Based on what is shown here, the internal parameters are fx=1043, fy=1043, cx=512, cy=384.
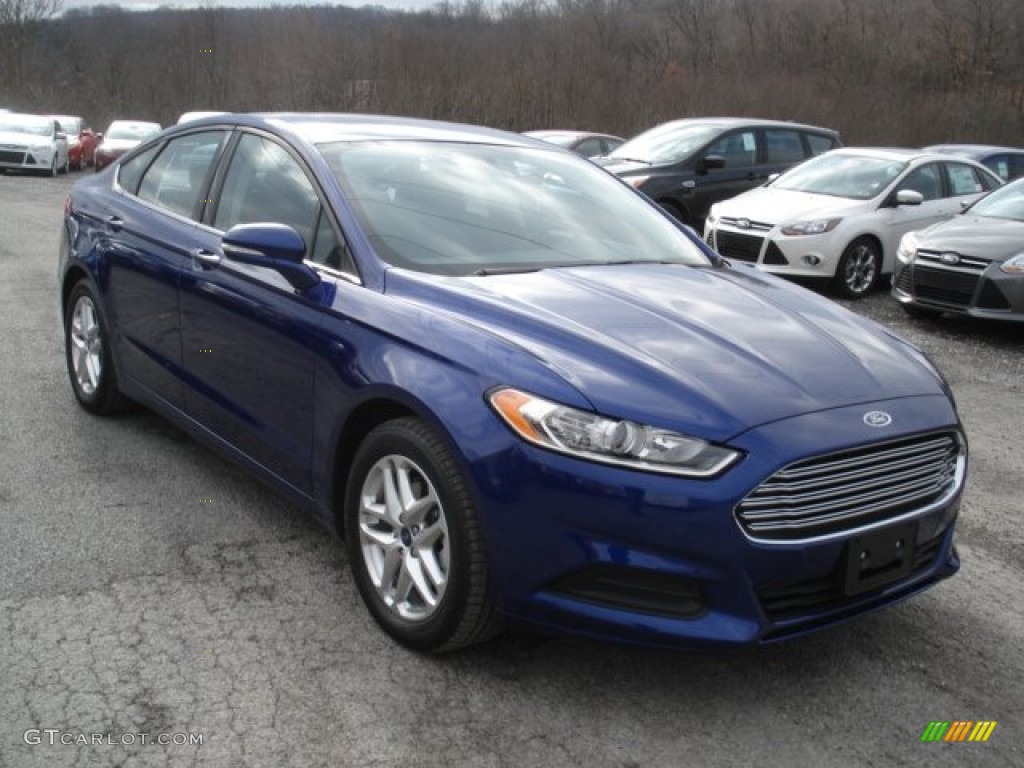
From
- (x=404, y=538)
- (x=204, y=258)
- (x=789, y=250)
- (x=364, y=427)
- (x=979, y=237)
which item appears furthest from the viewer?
(x=789, y=250)

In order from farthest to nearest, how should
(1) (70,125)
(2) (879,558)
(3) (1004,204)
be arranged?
(1) (70,125) → (3) (1004,204) → (2) (879,558)

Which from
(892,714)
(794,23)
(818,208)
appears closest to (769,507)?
(892,714)

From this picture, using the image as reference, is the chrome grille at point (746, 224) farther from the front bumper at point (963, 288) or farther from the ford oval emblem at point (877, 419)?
the ford oval emblem at point (877, 419)

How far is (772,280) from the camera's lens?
414 cm

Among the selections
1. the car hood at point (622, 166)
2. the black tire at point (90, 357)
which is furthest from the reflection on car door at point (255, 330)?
the car hood at point (622, 166)

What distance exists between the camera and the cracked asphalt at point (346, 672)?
271 centimetres

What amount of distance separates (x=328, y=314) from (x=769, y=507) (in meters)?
1.56

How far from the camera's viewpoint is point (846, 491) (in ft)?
9.23

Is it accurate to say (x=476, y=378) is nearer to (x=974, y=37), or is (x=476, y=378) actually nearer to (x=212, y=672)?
(x=212, y=672)

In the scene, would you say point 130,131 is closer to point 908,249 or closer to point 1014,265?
point 908,249

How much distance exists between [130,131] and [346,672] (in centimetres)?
2856

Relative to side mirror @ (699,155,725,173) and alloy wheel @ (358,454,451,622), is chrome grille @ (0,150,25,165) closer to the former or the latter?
side mirror @ (699,155,725,173)

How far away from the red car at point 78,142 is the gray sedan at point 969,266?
84.2 feet

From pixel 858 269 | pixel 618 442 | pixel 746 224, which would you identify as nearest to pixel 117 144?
pixel 746 224
